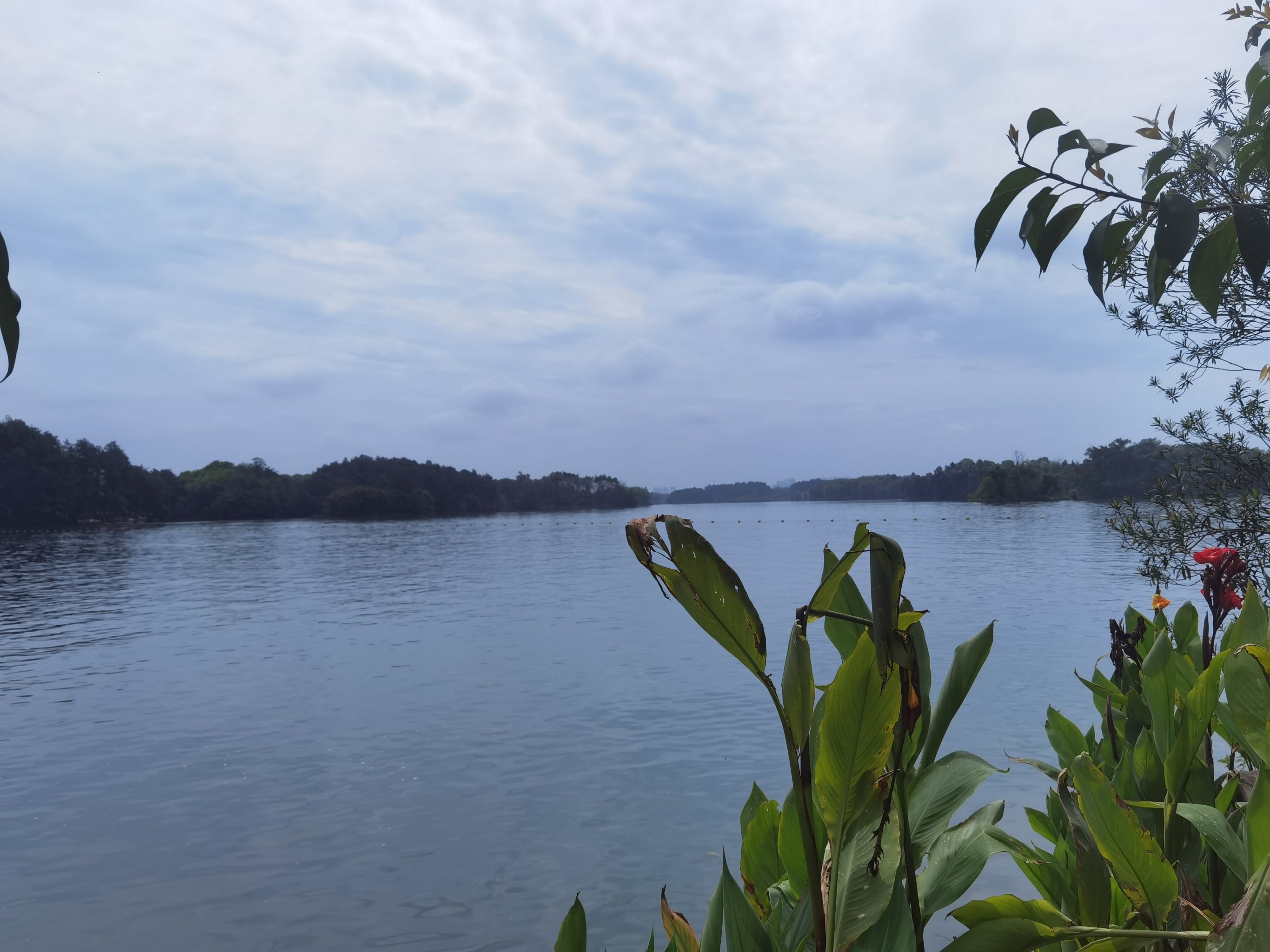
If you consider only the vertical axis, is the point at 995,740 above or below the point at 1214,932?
below

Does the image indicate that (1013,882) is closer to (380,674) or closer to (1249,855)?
(1249,855)

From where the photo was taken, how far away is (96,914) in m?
5.01

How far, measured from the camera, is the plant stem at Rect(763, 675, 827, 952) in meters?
0.65

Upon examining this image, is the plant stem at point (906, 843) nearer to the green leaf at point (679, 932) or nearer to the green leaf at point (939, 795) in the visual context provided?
the green leaf at point (939, 795)

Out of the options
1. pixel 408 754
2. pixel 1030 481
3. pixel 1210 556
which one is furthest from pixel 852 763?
pixel 1030 481

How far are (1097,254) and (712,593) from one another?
0.93 m

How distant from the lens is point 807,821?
2.25 ft

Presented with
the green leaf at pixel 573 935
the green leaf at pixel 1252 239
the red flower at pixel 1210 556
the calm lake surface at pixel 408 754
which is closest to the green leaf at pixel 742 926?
the green leaf at pixel 573 935

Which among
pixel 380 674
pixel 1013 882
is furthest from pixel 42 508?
pixel 1013 882

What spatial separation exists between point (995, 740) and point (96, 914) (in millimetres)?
7081

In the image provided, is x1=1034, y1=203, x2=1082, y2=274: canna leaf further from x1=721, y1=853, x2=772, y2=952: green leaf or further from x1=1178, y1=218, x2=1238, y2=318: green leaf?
x1=721, y1=853, x2=772, y2=952: green leaf

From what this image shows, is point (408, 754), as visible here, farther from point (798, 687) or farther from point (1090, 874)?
point (798, 687)

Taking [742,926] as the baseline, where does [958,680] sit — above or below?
above

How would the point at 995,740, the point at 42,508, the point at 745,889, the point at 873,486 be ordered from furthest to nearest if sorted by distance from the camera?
the point at 873,486, the point at 42,508, the point at 995,740, the point at 745,889
